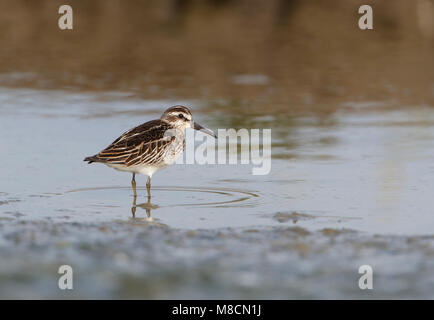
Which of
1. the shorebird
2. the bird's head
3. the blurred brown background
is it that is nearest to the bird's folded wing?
the shorebird

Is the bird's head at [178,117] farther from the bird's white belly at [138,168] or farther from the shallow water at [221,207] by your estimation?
the bird's white belly at [138,168]

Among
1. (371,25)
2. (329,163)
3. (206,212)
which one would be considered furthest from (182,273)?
(371,25)

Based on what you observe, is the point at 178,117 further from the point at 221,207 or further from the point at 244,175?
the point at 221,207

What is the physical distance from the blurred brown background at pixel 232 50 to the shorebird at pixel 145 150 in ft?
18.5

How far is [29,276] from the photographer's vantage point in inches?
307

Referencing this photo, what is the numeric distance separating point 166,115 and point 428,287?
254 inches

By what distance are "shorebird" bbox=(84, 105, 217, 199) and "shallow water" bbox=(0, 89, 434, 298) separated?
423mm

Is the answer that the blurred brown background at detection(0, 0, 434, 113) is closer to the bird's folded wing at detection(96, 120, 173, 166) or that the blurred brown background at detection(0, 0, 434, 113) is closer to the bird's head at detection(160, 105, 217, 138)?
the bird's head at detection(160, 105, 217, 138)

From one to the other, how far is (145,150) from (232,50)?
12472 mm

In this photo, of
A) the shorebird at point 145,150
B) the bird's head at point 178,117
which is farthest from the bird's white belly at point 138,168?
the bird's head at point 178,117

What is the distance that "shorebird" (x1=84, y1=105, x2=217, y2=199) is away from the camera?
12.2m

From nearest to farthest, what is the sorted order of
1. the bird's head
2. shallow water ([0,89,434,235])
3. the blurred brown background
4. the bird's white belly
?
shallow water ([0,89,434,235])
the bird's white belly
the bird's head
the blurred brown background

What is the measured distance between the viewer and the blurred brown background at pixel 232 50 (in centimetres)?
2036

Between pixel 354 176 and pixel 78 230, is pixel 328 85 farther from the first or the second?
pixel 78 230
